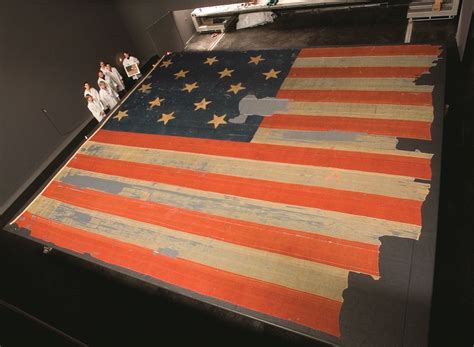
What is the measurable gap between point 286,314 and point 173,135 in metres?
3.16

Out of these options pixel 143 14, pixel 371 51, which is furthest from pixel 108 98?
pixel 371 51

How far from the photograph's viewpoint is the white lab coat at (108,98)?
618 cm

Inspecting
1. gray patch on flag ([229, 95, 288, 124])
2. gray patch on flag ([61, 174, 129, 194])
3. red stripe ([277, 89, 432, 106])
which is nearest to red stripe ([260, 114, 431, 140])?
gray patch on flag ([229, 95, 288, 124])

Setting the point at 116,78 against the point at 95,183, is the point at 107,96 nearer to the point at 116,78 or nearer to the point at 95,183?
the point at 116,78

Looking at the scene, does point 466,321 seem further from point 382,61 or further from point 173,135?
point 173,135

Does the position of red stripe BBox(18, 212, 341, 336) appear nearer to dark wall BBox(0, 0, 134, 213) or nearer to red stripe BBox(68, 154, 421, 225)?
red stripe BBox(68, 154, 421, 225)

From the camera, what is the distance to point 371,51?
5.15 metres

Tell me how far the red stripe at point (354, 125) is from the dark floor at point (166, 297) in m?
0.44

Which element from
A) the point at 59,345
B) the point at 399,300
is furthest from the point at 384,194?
the point at 59,345

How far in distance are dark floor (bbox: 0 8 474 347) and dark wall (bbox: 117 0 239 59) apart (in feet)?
15.4

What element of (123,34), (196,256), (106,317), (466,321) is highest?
(123,34)

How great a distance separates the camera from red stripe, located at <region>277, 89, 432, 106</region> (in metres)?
4.21

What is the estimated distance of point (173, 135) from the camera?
16.6 feet

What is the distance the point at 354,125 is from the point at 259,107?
55.7 inches
